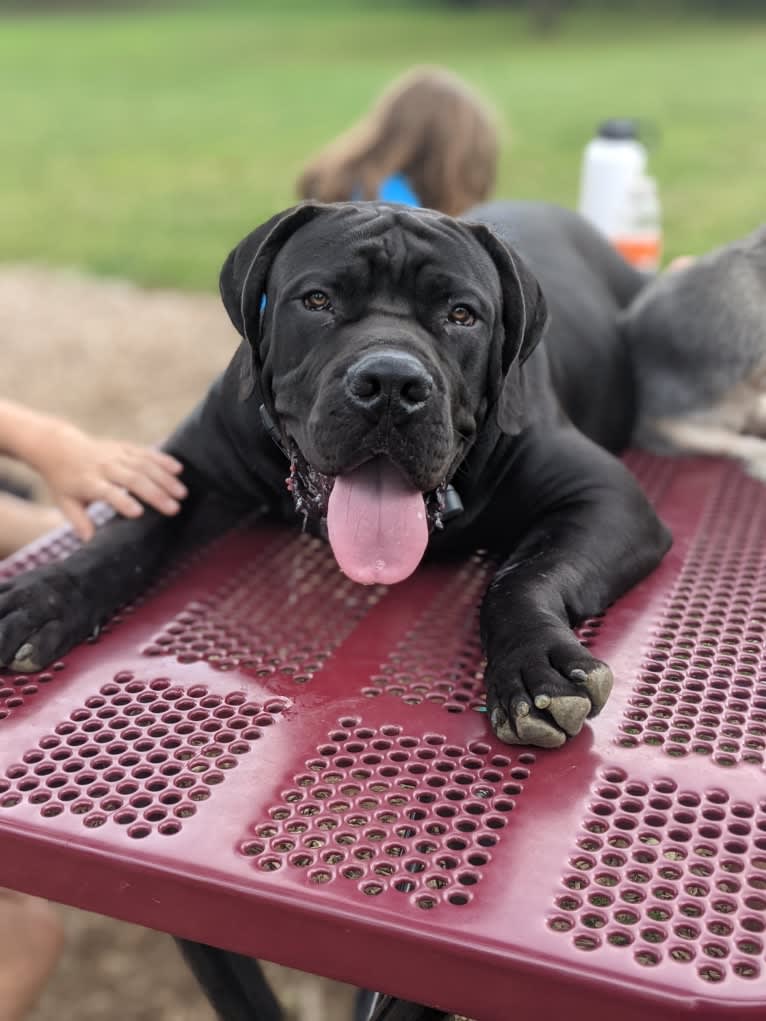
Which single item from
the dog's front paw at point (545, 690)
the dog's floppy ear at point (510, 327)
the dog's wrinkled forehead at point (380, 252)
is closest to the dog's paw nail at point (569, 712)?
the dog's front paw at point (545, 690)

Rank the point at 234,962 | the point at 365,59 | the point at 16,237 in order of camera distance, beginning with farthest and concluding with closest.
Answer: the point at 365,59
the point at 16,237
the point at 234,962

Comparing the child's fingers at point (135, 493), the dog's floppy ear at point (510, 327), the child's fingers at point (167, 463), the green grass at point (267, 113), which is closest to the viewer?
the dog's floppy ear at point (510, 327)

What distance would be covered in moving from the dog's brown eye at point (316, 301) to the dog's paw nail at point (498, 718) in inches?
32.6

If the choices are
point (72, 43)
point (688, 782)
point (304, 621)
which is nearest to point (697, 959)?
point (688, 782)

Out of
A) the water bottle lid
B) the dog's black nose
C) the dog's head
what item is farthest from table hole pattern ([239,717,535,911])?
the water bottle lid

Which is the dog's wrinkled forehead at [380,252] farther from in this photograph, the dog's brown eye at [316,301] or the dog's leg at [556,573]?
the dog's leg at [556,573]

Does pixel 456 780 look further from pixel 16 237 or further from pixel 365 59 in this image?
pixel 365 59

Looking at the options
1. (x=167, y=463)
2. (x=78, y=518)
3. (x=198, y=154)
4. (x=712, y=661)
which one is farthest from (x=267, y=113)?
(x=712, y=661)

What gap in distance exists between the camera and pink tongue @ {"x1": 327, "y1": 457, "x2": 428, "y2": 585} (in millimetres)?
2111

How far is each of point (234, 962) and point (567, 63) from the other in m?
26.5

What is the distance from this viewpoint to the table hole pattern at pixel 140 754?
168cm

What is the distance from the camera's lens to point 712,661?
6.74ft

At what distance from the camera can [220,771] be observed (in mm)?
1765

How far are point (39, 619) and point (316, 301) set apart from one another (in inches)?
29.9
